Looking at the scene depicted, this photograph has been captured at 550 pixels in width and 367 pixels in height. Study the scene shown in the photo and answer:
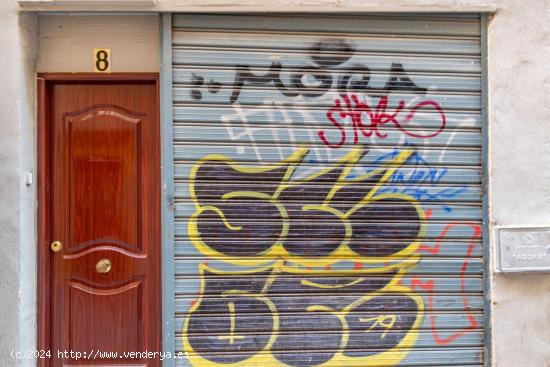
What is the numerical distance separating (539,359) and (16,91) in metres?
4.14

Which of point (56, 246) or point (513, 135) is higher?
point (513, 135)

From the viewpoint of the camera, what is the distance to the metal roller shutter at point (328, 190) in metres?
3.46

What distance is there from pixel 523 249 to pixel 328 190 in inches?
57.2

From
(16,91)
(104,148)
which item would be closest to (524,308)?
(104,148)

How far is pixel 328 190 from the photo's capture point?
3535mm

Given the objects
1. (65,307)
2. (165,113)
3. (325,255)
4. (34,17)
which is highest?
(34,17)

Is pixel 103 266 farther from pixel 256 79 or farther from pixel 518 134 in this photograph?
pixel 518 134

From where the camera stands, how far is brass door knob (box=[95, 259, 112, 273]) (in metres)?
3.61

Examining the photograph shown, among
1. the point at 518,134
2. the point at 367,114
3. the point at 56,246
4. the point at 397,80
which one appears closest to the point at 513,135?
the point at 518,134

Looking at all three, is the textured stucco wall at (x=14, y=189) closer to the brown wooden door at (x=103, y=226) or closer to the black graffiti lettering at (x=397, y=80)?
the brown wooden door at (x=103, y=226)

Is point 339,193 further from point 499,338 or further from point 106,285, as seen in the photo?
point 106,285

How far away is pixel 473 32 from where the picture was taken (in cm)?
360

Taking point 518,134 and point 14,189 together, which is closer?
point 14,189

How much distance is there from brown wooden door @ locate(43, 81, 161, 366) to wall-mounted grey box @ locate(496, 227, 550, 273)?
2.50 m
